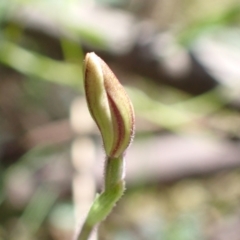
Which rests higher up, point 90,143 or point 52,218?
point 90,143

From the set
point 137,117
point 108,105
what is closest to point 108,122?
point 108,105

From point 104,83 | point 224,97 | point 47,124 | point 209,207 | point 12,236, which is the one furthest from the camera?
point 209,207

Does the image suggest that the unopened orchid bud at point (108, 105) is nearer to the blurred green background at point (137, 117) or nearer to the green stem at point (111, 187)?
the green stem at point (111, 187)

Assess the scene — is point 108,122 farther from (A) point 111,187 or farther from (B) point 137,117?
(B) point 137,117

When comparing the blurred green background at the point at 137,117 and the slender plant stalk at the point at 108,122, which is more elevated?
the slender plant stalk at the point at 108,122

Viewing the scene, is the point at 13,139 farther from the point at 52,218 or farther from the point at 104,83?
the point at 104,83

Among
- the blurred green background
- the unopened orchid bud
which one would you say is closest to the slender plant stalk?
the unopened orchid bud

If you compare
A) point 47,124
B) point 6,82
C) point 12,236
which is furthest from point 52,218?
point 6,82

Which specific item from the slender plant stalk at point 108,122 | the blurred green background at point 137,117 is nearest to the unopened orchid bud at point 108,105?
the slender plant stalk at point 108,122
